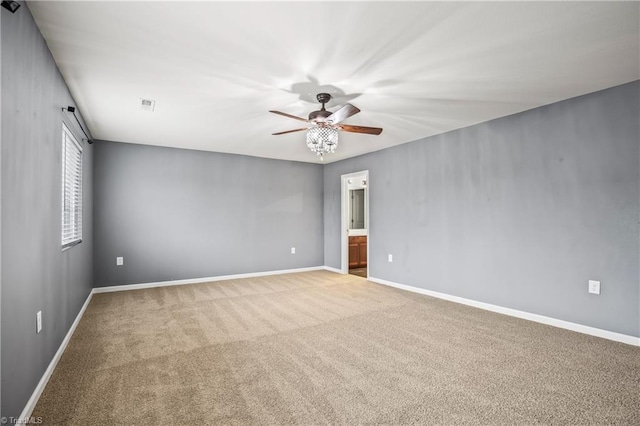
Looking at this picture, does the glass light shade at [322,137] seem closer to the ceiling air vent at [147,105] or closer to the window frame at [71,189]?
the ceiling air vent at [147,105]

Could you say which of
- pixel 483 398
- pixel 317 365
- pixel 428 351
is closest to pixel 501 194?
pixel 428 351

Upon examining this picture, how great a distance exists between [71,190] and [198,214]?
2.28 metres

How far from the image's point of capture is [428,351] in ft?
9.12

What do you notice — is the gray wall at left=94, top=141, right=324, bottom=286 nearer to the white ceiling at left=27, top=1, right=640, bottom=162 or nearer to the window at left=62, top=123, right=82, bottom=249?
the window at left=62, top=123, right=82, bottom=249

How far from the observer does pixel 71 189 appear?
136 inches

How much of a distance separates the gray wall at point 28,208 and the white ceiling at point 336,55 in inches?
12.5

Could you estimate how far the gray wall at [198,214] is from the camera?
16.5 feet

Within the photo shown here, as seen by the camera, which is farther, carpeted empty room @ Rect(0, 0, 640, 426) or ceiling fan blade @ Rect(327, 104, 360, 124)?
ceiling fan blade @ Rect(327, 104, 360, 124)

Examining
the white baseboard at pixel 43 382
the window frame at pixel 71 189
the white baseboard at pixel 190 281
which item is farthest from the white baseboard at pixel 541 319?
the window frame at pixel 71 189

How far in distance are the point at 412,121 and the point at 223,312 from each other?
3296mm

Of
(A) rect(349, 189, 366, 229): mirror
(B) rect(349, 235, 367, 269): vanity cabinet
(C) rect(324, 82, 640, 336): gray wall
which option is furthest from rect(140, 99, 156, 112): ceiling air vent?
(A) rect(349, 189, 366, 229): mirror

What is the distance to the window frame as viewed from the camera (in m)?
3.07

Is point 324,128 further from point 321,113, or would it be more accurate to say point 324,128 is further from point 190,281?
point 190,281

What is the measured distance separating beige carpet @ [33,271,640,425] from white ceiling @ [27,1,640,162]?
2.34 metres
